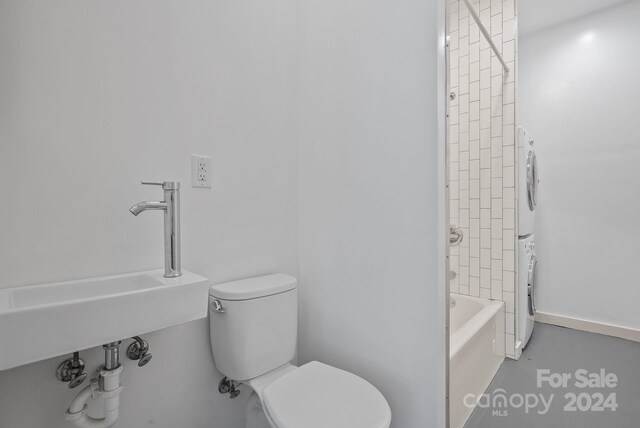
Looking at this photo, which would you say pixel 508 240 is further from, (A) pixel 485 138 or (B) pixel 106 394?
(B) pixel 106 394

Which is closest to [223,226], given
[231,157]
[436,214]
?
[231,157]

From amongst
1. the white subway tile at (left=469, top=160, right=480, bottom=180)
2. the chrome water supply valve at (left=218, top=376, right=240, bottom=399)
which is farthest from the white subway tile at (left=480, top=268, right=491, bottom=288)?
the chrome water supply valve at (left=218, top=376, right=240, bottom=399)

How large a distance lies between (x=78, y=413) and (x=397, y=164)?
1.28 metres

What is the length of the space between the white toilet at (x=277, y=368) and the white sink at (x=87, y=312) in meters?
0.25

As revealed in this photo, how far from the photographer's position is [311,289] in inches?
56.5

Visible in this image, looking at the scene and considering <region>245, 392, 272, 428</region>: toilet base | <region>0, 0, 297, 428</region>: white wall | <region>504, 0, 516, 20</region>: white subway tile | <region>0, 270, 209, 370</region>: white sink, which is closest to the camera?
<region>0, 270, 209, 370</region>: white sink

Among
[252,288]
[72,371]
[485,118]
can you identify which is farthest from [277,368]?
[485,118]

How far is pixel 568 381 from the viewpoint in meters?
0.92

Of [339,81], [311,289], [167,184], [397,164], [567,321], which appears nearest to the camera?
[167,184]

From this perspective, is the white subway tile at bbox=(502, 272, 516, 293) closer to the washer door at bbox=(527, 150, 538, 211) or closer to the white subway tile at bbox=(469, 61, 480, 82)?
the washer door at bbox=(527, 150, 538, 211)

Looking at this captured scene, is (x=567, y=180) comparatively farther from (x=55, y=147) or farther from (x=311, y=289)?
(x=55, y=147)

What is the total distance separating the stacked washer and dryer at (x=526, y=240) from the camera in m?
1.00

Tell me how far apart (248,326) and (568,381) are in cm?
109

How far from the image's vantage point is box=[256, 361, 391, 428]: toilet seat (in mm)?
839
